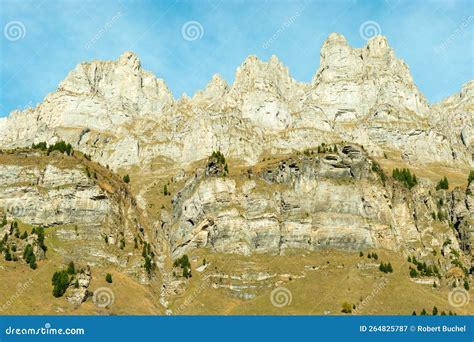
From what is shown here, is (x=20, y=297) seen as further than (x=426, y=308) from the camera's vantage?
No

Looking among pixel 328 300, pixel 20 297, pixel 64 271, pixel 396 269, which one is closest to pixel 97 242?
pixel 64 271

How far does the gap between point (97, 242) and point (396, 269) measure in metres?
95.3

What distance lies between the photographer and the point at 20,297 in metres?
156

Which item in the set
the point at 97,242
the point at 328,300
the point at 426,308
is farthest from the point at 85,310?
the point at 426,308
